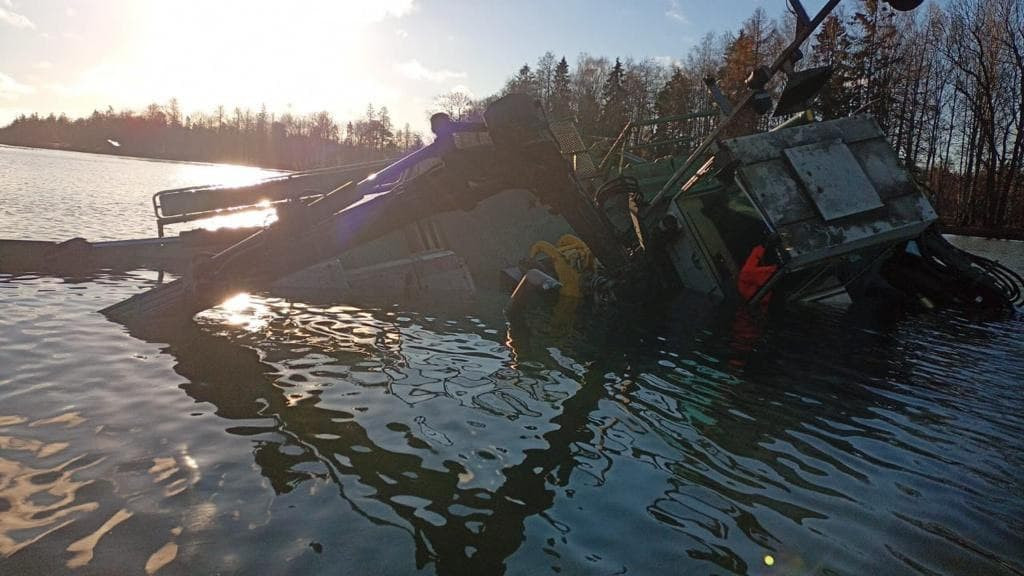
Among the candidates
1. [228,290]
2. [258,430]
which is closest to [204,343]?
[228,290]

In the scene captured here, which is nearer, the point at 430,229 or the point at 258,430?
the point at 258,430

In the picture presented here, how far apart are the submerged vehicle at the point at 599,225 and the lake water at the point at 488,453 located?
1.32 m

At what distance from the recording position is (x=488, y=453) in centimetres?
432

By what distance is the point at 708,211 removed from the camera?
1145 centimetres

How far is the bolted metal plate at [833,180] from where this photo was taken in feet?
29.6

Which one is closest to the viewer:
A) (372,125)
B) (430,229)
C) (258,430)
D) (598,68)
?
(258,430)

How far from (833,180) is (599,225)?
174 inches

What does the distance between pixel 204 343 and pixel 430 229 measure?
6699mm

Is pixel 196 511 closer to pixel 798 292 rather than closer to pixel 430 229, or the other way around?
pixel 430 229

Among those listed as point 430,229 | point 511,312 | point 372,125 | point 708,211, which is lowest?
point 511,312

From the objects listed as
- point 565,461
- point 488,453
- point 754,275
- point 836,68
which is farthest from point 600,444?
point 836,68

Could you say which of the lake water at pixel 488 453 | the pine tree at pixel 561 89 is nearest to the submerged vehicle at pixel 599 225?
the lake water at pixel 488 453

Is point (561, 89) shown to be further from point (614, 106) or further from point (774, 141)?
point (774, 141)

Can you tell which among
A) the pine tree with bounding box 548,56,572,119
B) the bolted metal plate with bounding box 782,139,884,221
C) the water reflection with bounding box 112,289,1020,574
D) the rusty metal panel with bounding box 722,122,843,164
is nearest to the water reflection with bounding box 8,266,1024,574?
the water reflection with bounding box 112,289,1020,574
